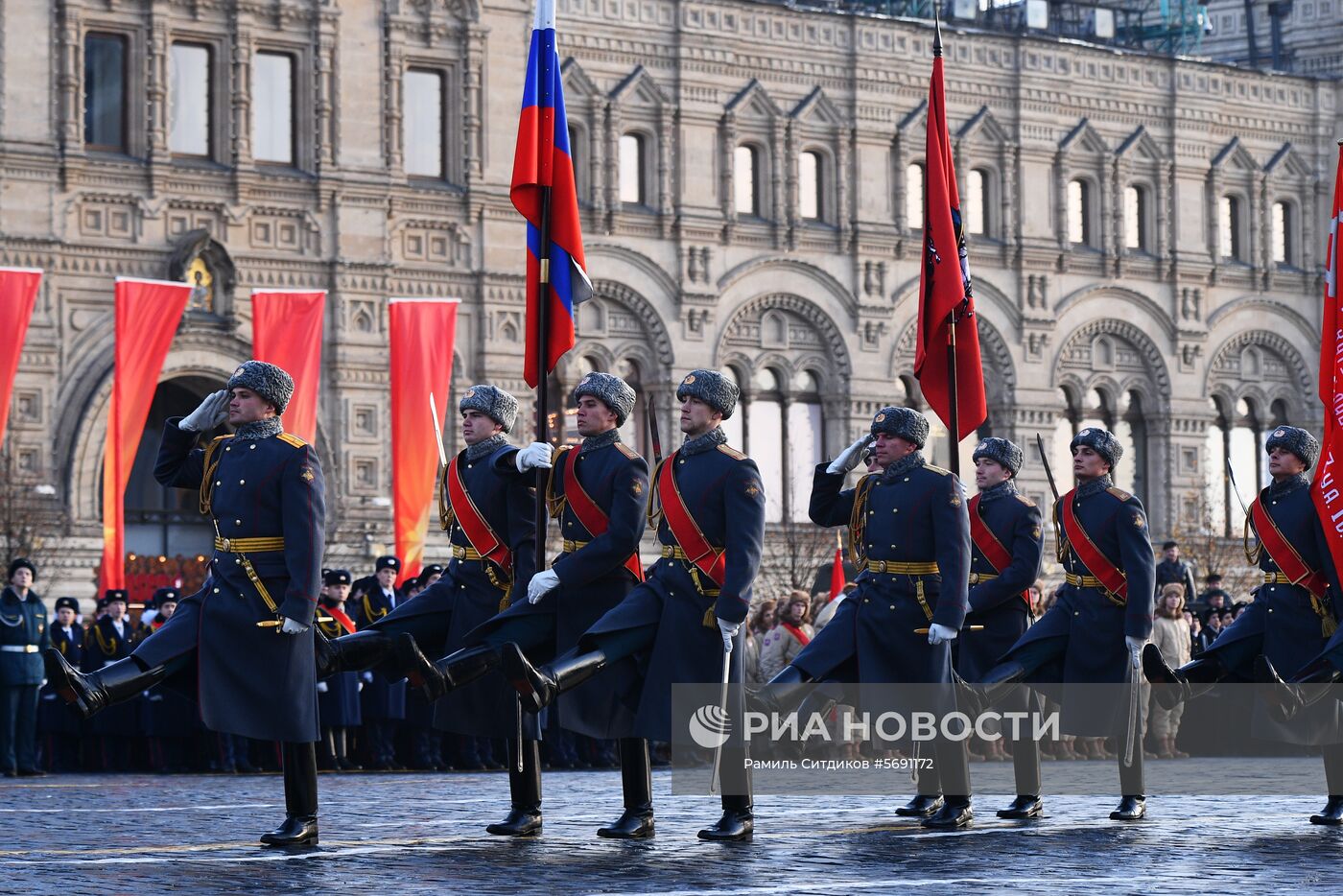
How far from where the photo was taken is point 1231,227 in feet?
143

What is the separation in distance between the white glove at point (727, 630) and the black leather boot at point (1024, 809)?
2192 mm

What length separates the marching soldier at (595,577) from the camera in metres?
11.2

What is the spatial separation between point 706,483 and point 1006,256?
97.6 ft

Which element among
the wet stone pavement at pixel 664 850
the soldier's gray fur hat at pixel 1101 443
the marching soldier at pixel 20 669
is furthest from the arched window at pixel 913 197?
the soldier's gray fur hat at pixel 1101 443

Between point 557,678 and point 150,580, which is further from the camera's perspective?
point 150,580

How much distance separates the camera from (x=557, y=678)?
10633 millimetres

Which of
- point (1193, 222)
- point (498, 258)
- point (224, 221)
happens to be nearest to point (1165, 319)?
point (1193, 222)

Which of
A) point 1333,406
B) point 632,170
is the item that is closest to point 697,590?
point 1333,406

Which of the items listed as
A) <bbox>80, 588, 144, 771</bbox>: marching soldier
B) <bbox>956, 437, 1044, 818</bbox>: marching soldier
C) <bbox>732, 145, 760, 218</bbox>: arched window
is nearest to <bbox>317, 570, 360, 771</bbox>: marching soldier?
<bbox>80, 588, 144, 771</bbox>: marching soldier

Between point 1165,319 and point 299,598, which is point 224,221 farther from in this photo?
point 299,598

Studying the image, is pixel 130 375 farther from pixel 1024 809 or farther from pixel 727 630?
pixel 727 630

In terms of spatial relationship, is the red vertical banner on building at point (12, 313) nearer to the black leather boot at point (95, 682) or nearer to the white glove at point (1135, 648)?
the white glove at point (1135, 648)

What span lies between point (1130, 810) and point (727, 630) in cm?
273

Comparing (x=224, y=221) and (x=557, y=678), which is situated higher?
(x=224, y=221)
